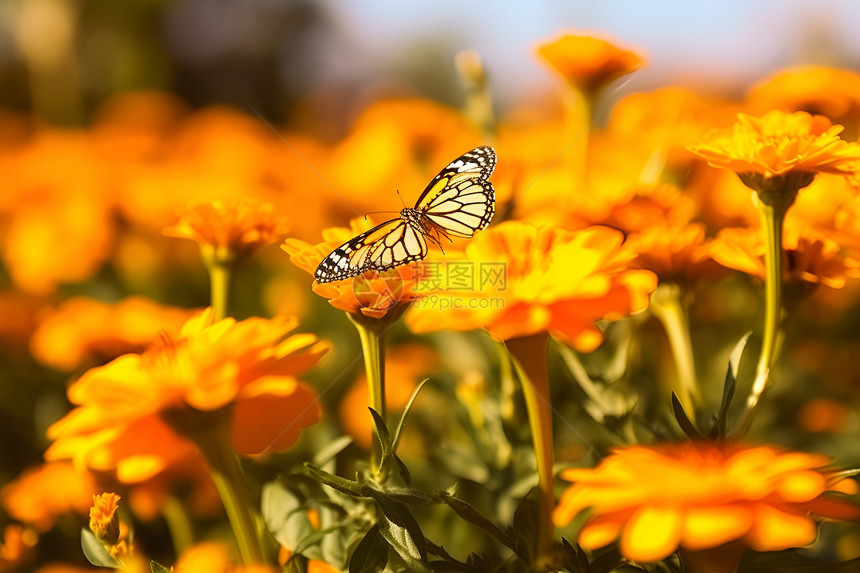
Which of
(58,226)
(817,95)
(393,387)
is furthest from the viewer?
(58,226)

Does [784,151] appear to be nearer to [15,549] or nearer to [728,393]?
[728,393]

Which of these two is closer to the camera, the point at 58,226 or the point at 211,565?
the point at 211,565

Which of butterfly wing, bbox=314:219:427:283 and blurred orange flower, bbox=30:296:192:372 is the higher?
butterfly wing, bbox=314:219:427:283

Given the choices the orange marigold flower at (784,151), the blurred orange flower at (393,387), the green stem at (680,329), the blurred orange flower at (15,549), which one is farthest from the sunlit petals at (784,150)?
the blurred orange flower at (15,549)

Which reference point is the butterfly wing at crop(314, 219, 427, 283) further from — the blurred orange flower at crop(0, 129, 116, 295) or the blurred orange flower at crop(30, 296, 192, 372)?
the blurred orange flower at crop(0, 129, 116, 295)

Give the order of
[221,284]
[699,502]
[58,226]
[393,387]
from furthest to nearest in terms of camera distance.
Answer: [58,226] → [393,387] → [221,284] → [699,502]

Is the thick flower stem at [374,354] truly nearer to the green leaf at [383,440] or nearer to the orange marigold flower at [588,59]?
the green leaf at [383,440]

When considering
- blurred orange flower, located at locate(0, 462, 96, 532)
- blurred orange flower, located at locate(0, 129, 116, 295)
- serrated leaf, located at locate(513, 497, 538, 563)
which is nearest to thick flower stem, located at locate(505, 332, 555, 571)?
serrated leaf, located at locate(513, 497, 538, 563)

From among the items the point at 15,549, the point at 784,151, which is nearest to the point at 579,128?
the point at 784,151
